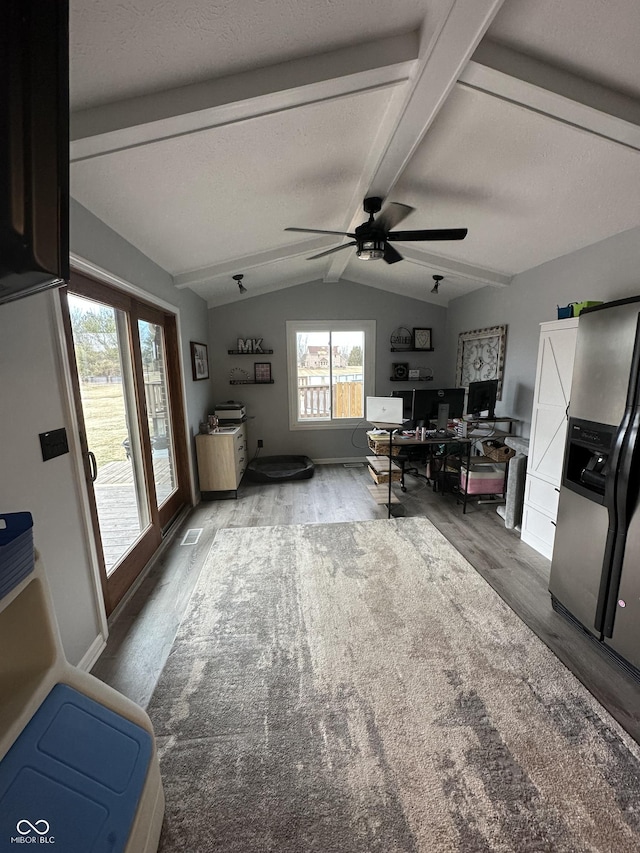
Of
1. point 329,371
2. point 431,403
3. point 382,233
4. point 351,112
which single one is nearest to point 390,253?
point 382,233

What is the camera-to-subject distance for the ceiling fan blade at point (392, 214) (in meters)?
2.26

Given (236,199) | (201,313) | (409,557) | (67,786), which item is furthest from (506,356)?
(67,786)

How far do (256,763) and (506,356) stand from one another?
4.20 m

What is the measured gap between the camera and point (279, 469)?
493 centimetres

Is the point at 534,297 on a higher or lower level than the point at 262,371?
higher

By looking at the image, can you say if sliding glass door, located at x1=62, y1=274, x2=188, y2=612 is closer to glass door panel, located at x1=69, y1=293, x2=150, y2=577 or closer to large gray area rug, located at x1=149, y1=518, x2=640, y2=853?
glass door panel, located at x1=69, y1=293, x2=150, y2=577

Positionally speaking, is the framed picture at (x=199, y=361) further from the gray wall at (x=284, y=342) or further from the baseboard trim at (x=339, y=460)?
the baseboard trim at (x=339, y=460)

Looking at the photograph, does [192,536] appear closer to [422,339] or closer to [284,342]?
[284,342]

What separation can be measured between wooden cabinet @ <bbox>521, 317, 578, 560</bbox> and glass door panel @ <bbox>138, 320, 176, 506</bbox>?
322 centimetres

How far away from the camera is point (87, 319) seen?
2.18m

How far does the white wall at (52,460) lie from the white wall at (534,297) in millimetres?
3584

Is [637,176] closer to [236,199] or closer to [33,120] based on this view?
[236,199]

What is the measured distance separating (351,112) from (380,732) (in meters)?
2.86

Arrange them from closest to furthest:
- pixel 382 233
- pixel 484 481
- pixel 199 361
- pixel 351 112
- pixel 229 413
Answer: pixel 351 112 → pixel 382 233 → pixel 484 481 → pixel 199 361 → pixel 229 413
